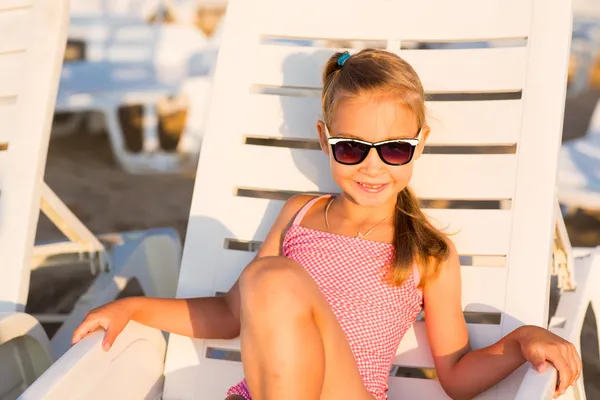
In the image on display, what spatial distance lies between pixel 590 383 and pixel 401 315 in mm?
1356

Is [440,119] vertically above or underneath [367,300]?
above

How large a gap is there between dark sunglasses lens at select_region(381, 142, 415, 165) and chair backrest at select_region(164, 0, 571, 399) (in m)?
0.33

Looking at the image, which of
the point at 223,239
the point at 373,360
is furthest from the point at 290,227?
the point at 373,360

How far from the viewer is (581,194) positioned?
4.49m

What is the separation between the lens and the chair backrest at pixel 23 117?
242cm

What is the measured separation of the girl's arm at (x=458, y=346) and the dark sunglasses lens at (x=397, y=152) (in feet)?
0.88

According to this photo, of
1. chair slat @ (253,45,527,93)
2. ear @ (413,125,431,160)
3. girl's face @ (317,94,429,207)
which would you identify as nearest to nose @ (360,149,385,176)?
girl's face @ (317,94,429,207)

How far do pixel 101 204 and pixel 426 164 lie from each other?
3.19m

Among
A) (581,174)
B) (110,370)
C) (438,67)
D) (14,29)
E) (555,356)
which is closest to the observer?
(555,356)

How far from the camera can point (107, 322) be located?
6.77ft

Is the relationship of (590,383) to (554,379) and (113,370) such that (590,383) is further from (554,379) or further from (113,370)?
(113,370)

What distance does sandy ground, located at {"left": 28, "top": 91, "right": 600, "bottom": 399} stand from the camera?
4137 mm

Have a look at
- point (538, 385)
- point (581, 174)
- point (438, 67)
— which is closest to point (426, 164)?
point (438, 67)

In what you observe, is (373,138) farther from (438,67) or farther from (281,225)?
(438,67)
